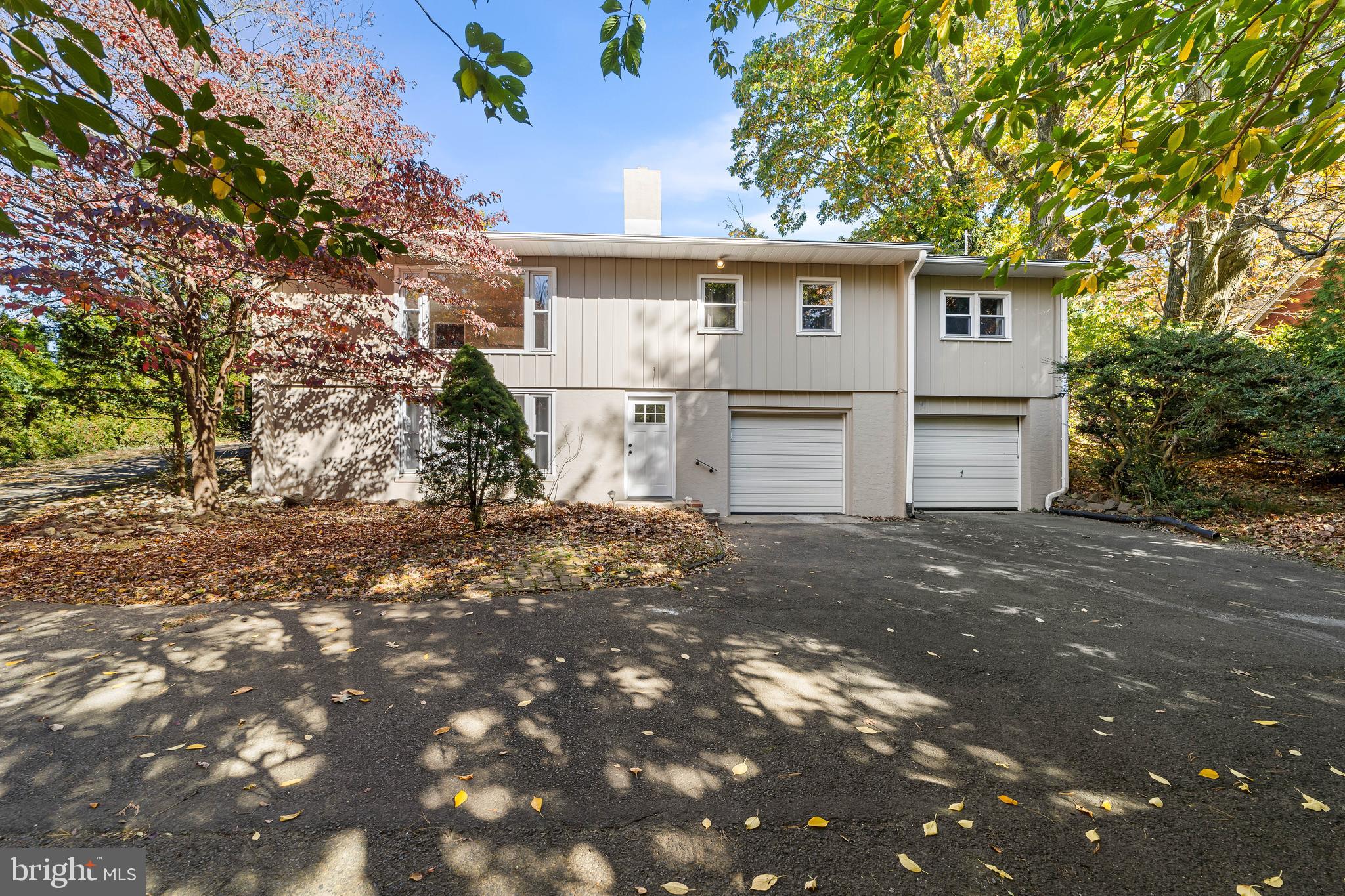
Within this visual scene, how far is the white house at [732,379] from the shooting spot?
31.6 feet

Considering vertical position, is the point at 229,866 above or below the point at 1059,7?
below

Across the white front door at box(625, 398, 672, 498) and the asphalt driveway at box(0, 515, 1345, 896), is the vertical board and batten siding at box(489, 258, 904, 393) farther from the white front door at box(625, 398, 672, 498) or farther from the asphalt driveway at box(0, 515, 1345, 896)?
the asphalt driveway at box(0, 515, 1345, 896)

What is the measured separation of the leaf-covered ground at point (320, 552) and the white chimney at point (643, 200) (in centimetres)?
549

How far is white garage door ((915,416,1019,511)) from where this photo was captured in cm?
1062

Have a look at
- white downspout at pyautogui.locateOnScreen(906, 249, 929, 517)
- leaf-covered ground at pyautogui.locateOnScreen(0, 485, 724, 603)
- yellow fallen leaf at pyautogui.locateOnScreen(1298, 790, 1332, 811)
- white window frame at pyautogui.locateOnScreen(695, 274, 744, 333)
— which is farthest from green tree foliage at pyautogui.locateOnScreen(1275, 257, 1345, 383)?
leaf-covered ground at pyautogui.locateOnScreen(0, 485, 724, 603)

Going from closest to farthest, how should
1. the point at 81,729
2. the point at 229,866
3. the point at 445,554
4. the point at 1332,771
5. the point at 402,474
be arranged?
the point at 229,866 → the point at 1332,771 → the point at 81,729 → the point at 445,554 → the point at 402,474

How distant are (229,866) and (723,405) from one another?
883 centimetres

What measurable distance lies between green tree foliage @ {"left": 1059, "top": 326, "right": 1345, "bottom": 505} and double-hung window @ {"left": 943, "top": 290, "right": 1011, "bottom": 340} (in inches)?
55.1

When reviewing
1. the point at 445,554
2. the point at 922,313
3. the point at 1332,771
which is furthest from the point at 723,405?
the point at 1332,771

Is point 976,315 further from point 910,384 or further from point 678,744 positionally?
point 678,744

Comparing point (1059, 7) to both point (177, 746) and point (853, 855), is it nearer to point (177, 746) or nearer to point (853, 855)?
point (853, 855)

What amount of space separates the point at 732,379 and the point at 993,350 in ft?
17.1

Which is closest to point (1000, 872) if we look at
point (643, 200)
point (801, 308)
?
point (801, 308)

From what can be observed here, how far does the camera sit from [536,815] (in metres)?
2.06
